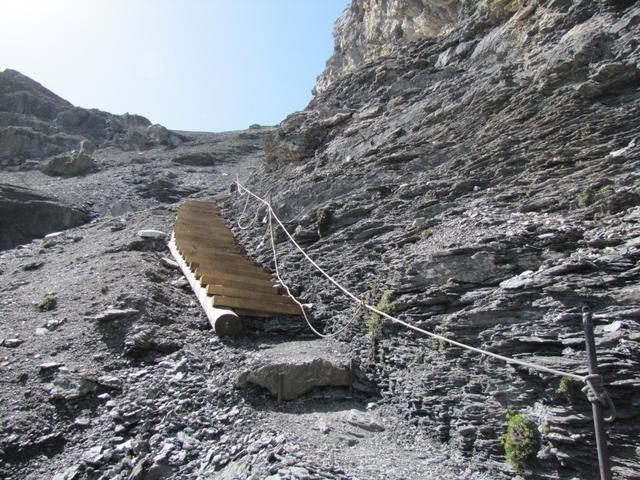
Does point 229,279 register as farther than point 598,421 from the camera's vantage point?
Yes

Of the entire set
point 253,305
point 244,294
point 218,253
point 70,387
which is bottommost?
point 70,387

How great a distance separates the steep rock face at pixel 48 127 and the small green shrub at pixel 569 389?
119 feet

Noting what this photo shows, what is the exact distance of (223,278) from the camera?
9430 millimetres

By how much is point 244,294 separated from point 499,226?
15.1 feet

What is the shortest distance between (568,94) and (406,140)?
4.29 meters

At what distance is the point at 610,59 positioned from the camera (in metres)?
→ 9.24

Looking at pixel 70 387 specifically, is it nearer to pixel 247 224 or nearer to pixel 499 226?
pixel 499 226

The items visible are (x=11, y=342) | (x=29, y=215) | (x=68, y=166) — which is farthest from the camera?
(x=68, y=166)

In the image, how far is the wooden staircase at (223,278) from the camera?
8078mm

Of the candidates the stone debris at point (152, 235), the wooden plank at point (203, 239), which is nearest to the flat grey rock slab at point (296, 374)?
the wooden plank at point (203, 239)

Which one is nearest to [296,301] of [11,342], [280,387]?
[280,387]

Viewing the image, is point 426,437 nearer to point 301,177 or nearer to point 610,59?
point 610,59

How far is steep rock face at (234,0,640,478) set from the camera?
4.48 meters

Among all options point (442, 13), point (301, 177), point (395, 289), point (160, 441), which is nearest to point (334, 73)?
point (442, 13)
